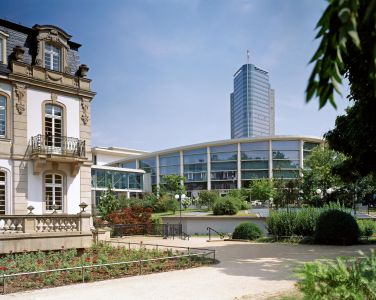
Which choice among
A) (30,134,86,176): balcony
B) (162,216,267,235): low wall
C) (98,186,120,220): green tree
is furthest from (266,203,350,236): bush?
(98,186,120,220): green tree

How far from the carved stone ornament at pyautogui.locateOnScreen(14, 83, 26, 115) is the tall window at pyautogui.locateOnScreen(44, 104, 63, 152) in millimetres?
1279

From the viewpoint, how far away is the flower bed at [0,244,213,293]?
479 inches

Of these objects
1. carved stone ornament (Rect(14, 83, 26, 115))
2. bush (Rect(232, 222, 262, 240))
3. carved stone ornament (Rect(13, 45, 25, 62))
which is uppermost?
carved stone ornament (Rect(13, 45, 25, 62))

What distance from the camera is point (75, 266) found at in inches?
535

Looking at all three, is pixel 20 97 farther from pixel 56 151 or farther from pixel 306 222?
pixel 306 222

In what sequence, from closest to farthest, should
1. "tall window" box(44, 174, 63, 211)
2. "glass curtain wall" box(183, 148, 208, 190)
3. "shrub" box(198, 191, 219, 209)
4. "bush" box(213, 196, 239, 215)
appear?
"tall window" box(44, 174, 63, 211)
"bush" box(213, 196, 239, 215)
"shrub" box(198, 191, 219, 209)
"glass curtain wall" box(183, 148, 208, 190)

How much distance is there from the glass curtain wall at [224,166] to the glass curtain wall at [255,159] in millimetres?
1832

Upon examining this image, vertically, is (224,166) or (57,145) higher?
(224,166)

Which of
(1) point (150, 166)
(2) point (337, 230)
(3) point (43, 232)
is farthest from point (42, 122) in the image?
(1) point (150, 166)

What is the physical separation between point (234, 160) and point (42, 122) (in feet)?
228

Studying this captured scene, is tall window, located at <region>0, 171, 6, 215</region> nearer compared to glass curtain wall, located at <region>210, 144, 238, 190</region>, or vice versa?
tall window, located at <region>0, 171, 6, 215</region>

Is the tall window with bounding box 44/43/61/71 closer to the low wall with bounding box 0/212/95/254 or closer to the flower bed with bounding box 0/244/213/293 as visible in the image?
the low wall with bounding box 0/212/95/254

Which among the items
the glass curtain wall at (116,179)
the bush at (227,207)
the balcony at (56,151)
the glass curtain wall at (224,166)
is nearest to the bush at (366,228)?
the bush at (227,207)

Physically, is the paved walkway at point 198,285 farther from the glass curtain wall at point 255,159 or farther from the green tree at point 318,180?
the glass curtain wall at point 255,159
